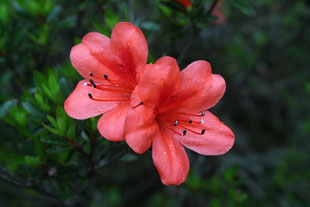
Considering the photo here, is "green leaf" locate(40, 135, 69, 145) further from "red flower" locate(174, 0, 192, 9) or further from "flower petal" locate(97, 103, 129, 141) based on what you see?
"red flower" locate(174, 0, 192, 9)

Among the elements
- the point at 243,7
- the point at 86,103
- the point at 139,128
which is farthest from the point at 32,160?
the point at 243,7

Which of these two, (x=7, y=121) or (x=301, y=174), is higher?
(x=7, y=121)

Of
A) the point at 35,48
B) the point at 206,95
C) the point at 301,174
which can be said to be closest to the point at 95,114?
the point at 206,95

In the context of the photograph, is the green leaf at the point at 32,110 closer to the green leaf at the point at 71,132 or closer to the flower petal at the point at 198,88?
the green leaf at the point at 71,132

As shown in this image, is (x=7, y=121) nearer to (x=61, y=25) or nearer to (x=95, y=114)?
(x=95, y=114)

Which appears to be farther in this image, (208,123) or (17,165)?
(17,165)

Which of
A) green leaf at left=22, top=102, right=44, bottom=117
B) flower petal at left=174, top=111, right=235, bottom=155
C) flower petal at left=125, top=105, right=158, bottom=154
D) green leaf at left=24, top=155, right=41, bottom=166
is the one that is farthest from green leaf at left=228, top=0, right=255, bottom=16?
green leaf at left=24, top=155, right=41, bottom=166
